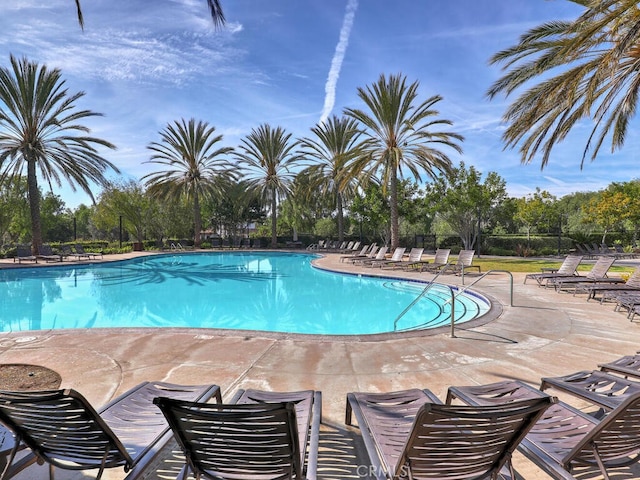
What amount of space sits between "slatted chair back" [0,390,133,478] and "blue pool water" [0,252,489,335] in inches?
261

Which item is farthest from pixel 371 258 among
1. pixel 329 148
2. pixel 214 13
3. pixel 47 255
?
pixel 47 255

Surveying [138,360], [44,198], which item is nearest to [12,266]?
[138,360]

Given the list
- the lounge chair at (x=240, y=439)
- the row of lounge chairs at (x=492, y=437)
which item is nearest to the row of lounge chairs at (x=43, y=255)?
the lounge chair at (x=240, y=439)

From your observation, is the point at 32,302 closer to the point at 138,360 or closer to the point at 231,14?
the point at 138,360

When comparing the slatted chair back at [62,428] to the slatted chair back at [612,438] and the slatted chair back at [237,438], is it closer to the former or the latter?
the slatted chair back at [237,438]

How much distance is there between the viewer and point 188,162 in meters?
29.2

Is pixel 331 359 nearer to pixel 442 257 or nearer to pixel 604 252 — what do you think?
pixel 442 257

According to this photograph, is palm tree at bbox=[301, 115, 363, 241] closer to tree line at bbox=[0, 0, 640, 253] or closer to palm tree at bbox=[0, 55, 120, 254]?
tree line at bbox=[0, 0, 640, 253]

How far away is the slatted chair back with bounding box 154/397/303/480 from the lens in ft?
5.51

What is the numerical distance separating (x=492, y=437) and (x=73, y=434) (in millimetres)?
2175

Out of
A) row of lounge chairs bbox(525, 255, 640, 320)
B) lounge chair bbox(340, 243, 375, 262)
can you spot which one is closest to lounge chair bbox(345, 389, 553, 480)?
row of lounge chairs bbox(525, 255, 640, 320)

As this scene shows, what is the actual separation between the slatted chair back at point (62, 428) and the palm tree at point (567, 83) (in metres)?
8.69

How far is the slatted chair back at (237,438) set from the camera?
1681 millimetres

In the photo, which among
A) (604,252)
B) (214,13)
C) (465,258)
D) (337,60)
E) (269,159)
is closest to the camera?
(214,13)
